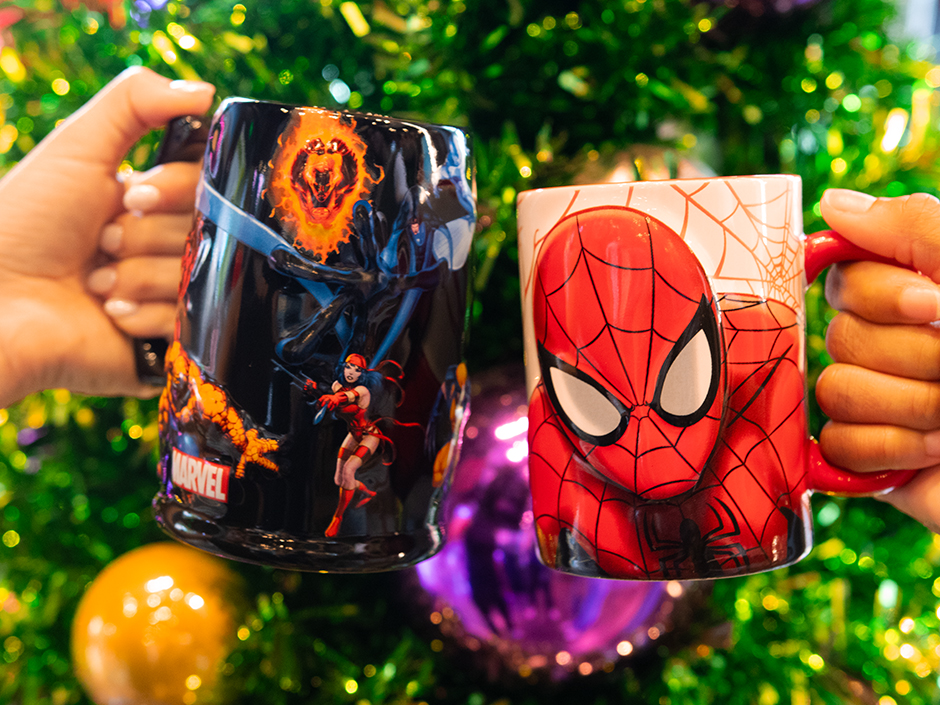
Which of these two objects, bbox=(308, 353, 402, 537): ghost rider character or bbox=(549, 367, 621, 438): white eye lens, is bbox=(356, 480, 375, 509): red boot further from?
bbox=(549, 367, 621, 438): white eye lens

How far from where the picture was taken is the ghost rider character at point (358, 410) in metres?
0.47

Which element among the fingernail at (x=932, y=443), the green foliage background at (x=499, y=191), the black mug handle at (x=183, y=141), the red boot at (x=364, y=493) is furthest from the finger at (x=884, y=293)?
→ the black mug handle at (x=183, y=141)

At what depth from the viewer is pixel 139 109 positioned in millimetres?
702

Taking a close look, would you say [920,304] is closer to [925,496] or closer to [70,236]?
[925,496]

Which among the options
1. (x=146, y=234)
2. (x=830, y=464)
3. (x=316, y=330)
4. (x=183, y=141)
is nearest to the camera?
(x=316, y=330)

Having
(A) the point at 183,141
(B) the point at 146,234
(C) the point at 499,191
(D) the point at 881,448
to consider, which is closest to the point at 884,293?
(D) the point at 881,448

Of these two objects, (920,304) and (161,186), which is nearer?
(920,304)

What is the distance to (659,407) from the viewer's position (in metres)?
0.47

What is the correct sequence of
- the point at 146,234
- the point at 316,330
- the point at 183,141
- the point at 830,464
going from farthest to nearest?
1. the point at 146,234
2. the point at 183,141
3. the point at 830,464
4. the point at 316,330

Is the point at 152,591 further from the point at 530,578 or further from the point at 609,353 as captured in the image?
the point at 609,353

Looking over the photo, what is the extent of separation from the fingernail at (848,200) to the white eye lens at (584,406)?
0.93 feet

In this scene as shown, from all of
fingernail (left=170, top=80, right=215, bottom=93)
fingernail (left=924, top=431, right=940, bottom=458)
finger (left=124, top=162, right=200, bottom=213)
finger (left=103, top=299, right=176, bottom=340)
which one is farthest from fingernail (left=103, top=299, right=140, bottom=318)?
fingernail (left=924, top=431, right=940, bottom=458)

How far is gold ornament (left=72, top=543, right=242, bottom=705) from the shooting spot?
69 centimetres

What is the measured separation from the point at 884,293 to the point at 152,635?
79cm
